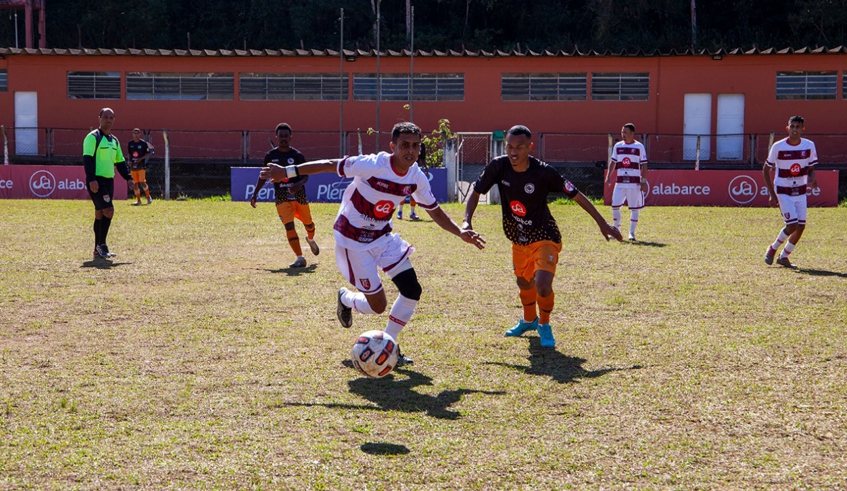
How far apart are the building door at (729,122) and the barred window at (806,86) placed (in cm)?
136

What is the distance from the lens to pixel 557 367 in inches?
280

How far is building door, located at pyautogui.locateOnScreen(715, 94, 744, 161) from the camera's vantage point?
3219 cm

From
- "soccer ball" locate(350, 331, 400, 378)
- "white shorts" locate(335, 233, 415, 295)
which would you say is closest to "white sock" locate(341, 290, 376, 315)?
"white shorts" locate(335, 233, 415, 295)

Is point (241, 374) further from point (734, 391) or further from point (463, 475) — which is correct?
point (734, 391)

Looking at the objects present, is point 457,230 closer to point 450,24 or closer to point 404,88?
point 404,88

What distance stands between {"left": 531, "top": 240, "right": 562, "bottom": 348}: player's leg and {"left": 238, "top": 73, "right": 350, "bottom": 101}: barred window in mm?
26356

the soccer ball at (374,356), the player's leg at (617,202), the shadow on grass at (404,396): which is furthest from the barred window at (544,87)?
the soccer ball at (374,356)

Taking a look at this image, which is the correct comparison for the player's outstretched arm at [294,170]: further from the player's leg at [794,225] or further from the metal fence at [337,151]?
the metal fence at [337,151]

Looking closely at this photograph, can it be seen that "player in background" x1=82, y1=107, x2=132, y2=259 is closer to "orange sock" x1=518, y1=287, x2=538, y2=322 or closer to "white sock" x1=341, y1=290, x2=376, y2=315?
"white sock" x1=341, y1=290, x2=376, y2=315

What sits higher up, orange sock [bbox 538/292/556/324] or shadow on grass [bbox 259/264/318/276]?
orange sock [bbox 538/292/556/324]

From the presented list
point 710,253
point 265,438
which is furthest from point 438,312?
point 710,253

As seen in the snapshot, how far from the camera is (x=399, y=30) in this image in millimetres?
49500

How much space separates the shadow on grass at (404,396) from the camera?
5.93m

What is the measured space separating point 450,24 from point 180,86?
62.3ft
